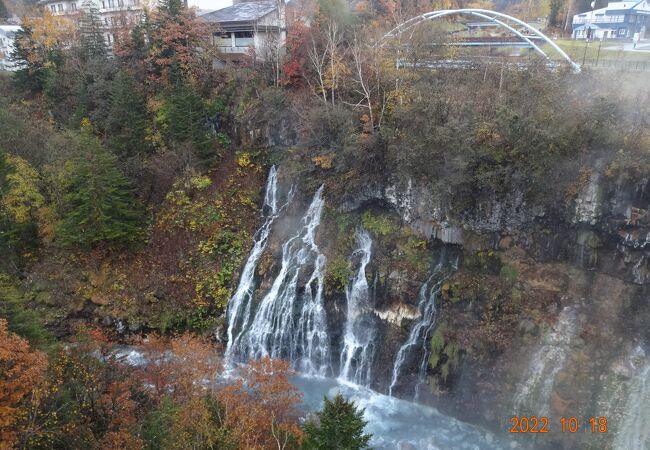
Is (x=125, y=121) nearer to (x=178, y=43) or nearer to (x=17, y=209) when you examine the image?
(x=178, y=43)

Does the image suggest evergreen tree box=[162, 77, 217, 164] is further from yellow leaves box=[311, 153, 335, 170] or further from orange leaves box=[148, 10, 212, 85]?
yellow leaves box=[311, 153, 335, 170]

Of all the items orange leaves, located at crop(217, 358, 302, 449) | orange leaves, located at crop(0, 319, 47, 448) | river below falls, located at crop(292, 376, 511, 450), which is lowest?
river below falls, located at crop(292, 376, 511, 450)

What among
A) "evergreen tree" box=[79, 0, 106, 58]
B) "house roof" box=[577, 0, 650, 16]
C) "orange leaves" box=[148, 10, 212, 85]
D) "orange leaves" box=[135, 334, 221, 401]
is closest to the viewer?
"orange leaves" box=[135, 334, 221, 401]

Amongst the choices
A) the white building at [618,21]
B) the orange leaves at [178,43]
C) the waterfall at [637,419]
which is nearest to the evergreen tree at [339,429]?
the waterfall at [637,419]

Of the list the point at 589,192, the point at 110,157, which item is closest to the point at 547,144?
the point at 589,192

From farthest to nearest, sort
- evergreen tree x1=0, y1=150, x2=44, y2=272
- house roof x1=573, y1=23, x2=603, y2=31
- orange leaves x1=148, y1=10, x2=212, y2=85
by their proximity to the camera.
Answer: house roof x1=573, y1=23, x2=603, y2=31 → orange leaves x1=148, y1=10, x2=212, y2=85 → evergreen tree x1=0, y1=150, x2=44, y2=272

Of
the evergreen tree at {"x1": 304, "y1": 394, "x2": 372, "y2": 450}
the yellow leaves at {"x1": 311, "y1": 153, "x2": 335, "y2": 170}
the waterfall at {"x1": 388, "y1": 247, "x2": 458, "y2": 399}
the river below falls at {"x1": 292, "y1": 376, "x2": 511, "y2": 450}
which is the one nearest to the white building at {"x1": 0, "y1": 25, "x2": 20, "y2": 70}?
the yellow leaves at {"x1": 311, "y1": 153, "x2": 335, "y2": 170}

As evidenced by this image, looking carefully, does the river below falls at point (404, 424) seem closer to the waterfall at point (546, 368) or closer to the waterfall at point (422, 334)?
the waterfall at point (422, 334)

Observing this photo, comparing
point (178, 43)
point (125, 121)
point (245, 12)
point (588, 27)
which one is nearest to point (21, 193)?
point (125, 121)
